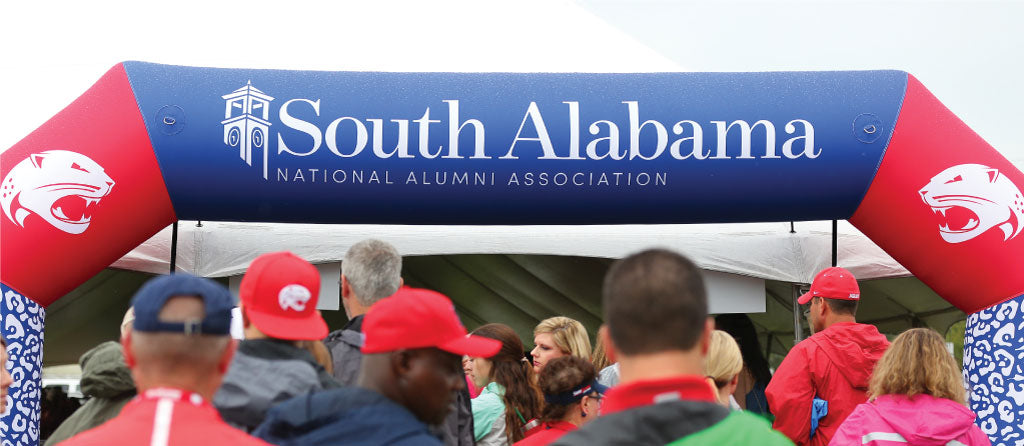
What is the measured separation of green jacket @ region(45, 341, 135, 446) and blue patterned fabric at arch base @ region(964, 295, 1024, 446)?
349 centimetres

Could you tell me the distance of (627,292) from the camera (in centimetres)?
144

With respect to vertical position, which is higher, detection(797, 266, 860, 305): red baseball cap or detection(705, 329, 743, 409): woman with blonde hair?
detection(797, 266, 860, 305): red baseball cap

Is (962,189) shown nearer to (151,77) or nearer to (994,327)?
(994,327)

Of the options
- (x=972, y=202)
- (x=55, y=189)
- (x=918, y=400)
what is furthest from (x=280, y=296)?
(x=972, y=202)

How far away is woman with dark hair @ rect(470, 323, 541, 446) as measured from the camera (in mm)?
3453

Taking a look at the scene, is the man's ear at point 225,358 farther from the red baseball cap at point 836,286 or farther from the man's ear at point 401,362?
the red baseball cap at point 836,286

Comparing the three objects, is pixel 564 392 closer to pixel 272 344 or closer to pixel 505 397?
pixel 505 397

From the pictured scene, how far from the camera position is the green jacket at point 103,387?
2619mm

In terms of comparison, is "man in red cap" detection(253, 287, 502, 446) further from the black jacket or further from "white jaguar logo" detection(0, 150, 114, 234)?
"white jaguar logo" detection(0, 150, 114, 234)

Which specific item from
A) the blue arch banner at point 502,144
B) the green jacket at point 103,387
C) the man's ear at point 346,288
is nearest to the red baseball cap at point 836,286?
the blue arch banner at point 502,144

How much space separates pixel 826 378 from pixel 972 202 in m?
1.09

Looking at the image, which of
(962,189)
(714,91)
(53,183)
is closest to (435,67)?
(714,91)

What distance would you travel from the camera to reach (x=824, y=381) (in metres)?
4.13

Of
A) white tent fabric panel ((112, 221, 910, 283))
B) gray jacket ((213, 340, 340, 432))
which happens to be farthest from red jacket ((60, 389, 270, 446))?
white tent fabric panel ((112, 221, 910, 283))
